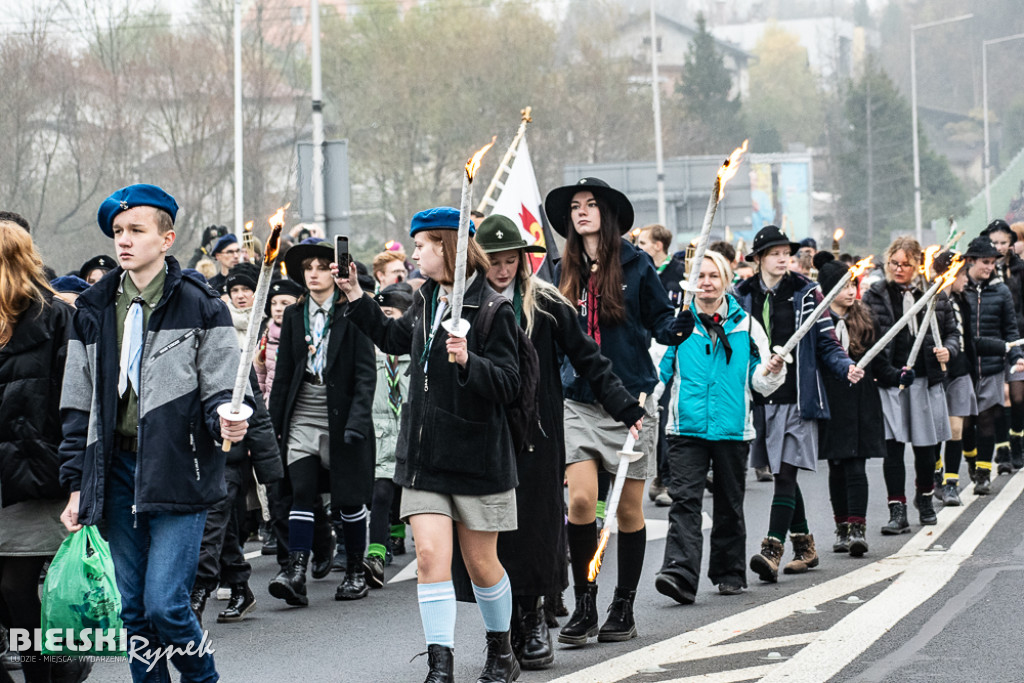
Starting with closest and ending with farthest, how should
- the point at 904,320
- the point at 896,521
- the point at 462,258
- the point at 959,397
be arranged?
1. the point at 462,258
2. the point at 904,320
3. the point at 896,521
4. the point at 959,397

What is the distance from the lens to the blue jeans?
5070mm

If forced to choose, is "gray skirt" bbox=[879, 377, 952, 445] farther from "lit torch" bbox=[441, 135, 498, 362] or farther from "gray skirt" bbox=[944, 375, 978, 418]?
"lit torch" bbox=[441, 135, 498, 362]

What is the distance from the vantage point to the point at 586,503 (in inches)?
Result: 283

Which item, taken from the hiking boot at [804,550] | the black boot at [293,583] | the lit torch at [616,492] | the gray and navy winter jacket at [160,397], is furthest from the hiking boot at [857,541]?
the gray and navy winter jacket at [160,397]

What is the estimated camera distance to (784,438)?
30.3 feet

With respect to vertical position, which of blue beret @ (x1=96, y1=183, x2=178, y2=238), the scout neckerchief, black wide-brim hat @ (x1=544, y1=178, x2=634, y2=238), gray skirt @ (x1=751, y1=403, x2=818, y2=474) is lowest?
gray skirt @ (x1=751, y1=403, x2=818, y2=474)

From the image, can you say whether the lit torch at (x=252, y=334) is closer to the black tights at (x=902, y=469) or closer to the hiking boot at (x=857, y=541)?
the hiking boot at (x=857, y=541)

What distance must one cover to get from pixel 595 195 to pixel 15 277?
9.89 feet

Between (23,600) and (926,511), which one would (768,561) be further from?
(23,600)

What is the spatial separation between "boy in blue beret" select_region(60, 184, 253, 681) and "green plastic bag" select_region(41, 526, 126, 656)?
0.07m

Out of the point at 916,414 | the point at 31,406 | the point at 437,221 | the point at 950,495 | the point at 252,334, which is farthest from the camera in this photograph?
the point at 950,495

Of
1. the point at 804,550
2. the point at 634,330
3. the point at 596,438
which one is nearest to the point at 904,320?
the point at 804,550

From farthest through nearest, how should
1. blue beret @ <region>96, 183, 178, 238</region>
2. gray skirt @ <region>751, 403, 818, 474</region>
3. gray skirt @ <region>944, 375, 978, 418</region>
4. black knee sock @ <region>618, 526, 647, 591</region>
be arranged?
gray skirt @ <region>944, 375, 978, 418</region> → gray skirt @ <region>751, 403, 818, 474</region> → black knee sock @ <region>618, 526, 647, 591</region> → blue beret @ <region>96, 183, 178, 238</region>

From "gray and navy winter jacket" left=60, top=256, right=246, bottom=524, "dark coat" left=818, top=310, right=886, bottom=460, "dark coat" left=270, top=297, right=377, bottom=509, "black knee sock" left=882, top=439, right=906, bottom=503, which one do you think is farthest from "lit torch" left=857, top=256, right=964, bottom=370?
"gray and navy winter jacket" left=60, top=256, right=246, bottom=524
